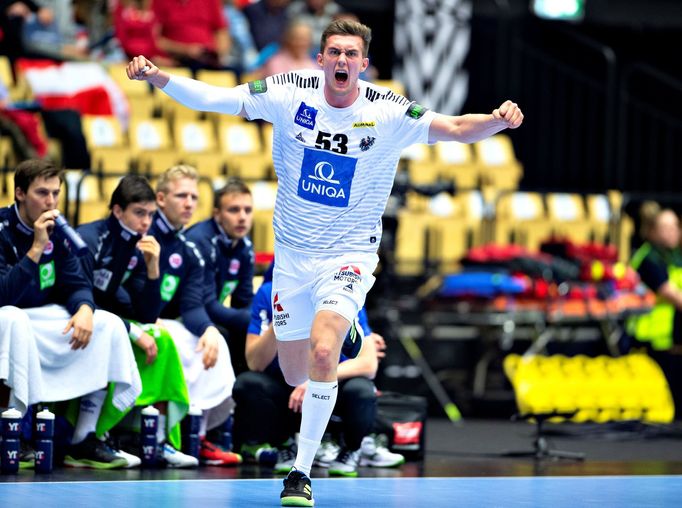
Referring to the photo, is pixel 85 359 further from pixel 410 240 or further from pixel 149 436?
pixel 410 240

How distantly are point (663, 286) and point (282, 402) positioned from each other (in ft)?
15.4

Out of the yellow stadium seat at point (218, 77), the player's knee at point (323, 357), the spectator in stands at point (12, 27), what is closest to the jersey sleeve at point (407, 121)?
the player's knee at point (323, 357)

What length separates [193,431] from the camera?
829 cm

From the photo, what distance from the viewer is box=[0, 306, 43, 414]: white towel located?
7.43 m

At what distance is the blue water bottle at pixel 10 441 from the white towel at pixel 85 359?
36cm

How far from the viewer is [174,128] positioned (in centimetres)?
1389

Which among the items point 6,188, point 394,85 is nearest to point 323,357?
point 6,188

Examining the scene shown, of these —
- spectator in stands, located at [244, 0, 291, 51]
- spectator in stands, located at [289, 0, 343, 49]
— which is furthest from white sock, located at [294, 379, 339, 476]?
spectator in stands, located at [289, 0, 343, 49]

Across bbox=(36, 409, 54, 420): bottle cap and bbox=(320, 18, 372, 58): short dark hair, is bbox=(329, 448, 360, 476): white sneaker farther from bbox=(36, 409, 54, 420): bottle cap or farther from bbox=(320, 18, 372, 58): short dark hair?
bbox=(320, 18, 372, 58): short dark hair

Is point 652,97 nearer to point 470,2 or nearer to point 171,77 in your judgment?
point 470,2

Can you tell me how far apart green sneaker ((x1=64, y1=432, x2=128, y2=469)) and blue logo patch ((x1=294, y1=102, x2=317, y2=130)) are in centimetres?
234

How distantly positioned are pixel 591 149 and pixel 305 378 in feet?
37.3

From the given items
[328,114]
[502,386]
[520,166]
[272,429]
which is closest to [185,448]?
[272,429]

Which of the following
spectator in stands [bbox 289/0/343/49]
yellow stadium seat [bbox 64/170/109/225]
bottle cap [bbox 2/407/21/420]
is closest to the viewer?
bottle cap [bbox 2/407/21/420]
